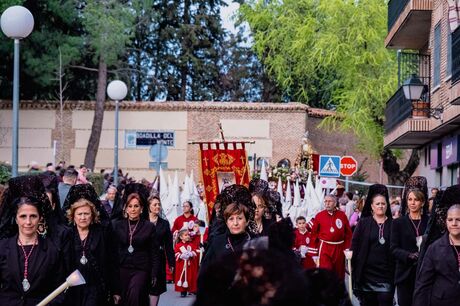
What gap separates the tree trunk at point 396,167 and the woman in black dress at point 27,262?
30.1 meters

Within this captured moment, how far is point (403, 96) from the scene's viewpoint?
91.0 ft

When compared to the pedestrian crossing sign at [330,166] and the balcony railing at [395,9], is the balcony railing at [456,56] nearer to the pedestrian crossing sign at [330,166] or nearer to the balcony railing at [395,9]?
the pedestrian crossing sign at [330,166]

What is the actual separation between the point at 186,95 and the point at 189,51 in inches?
107

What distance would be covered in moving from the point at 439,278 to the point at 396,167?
3112 cm

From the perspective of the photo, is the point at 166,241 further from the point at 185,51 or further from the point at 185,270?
the point at 185,51

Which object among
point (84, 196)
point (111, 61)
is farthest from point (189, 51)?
point (84, 196)

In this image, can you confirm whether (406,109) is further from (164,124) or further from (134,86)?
(134,86)

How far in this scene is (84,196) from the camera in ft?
33.4

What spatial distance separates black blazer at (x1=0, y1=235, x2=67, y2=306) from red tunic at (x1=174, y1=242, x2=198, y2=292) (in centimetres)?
1013

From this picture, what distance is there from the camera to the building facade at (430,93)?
23.8 metres

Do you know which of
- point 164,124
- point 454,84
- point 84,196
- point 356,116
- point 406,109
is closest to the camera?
point 84,196

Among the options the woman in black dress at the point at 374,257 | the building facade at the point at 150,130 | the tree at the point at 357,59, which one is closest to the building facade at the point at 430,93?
the tree at the point at 357,59

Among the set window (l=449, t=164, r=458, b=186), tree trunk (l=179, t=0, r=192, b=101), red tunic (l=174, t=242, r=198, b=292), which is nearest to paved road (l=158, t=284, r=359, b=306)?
red tunic (l=174, t=242, r=198, b=292)

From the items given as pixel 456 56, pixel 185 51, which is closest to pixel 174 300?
pixel 456 56
